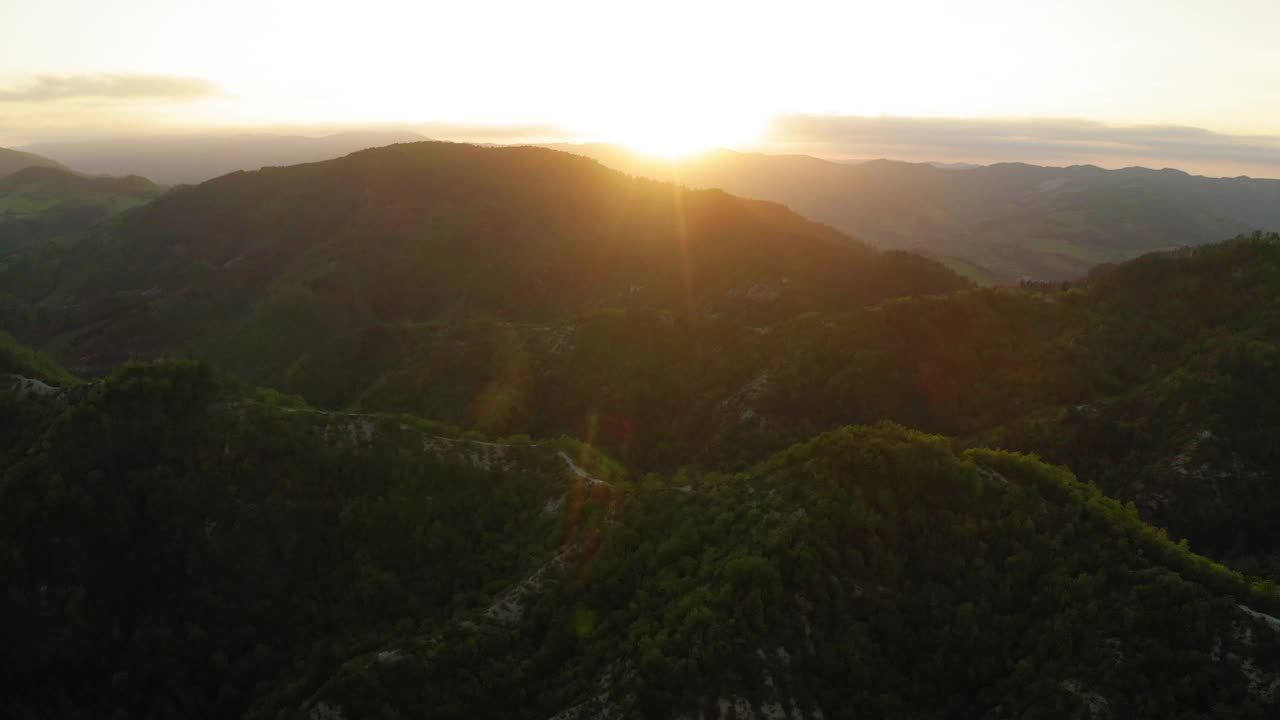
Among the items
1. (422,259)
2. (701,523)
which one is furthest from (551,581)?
(422,259)

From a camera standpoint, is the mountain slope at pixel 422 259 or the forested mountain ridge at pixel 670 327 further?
the mountain slope at pixel 422 259

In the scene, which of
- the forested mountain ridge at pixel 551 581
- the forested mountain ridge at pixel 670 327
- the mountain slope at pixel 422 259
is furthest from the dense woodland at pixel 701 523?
the mountain slope at pixel 422 259

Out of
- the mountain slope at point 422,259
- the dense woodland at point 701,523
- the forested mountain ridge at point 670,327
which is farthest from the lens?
the mountain slope at point 422,259

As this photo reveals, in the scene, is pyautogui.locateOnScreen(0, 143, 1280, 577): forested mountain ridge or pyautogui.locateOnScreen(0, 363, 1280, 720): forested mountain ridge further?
pyautogui.locateOnScreen(0, 143, 1280, 577): forested mountain ridge

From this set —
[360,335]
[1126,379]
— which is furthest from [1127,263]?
[360,335]

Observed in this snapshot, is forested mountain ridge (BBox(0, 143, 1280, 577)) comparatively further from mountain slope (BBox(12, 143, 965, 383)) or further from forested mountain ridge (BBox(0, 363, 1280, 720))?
forested mountain ridge (BBox(0, 363, 1280, 720))

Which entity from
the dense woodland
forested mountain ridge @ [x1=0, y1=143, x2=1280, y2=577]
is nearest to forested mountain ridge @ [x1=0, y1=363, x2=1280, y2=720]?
the dense woodland

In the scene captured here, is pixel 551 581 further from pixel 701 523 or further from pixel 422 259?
pixel 422 259

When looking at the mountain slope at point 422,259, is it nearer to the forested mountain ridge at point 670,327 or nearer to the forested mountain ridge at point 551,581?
the forested mountain ridge at point 670,327
